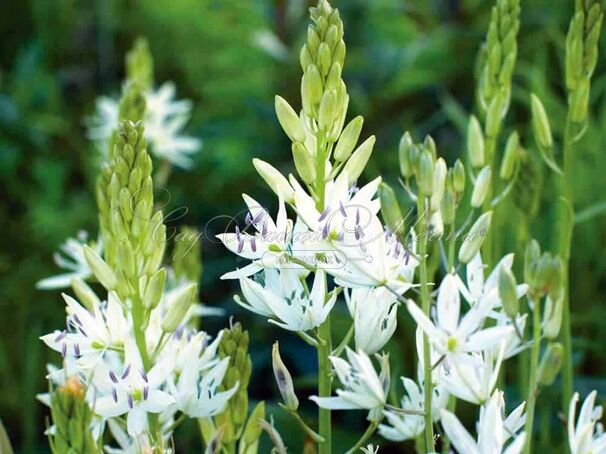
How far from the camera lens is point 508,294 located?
0.84 metres

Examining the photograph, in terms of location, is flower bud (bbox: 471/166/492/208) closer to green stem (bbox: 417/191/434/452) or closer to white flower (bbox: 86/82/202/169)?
green stem (bbox: 417/191/434/452)

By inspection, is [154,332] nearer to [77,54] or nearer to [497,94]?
[497,94]

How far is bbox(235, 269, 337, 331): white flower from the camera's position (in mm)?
955

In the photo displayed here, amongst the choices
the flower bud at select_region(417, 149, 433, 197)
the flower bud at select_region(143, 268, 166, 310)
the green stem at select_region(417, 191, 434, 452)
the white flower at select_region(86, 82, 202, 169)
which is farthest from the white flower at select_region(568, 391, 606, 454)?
the white flower at select_region(86, 82, 202, 169)

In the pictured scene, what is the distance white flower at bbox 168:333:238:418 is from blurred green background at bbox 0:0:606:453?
928 mm

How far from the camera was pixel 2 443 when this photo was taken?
96 centimetres

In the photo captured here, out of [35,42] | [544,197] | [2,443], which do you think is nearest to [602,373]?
[544,197]

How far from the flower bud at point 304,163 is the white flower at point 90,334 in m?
0.28

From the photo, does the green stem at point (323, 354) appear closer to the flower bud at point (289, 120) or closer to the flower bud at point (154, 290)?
the flower bud at point (289, 120)

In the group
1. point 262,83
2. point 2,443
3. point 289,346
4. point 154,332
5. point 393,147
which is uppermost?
point 262,83

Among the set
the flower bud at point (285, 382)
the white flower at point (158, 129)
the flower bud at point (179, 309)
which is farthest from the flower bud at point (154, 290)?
the white flower at point (158, 129)

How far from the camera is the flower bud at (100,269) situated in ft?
3.40

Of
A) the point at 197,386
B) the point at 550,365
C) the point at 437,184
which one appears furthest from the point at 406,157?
the point at 197,386

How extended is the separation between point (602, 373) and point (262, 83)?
4.99ft
